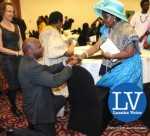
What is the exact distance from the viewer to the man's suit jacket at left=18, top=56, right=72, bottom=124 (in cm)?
250

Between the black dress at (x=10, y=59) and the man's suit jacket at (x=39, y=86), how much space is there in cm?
111

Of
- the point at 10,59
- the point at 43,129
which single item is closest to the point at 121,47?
the point at 43,129

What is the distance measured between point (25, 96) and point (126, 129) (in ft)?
4.24

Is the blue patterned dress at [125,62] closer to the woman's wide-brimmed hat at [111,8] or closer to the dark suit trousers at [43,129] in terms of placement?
the woman's wide-brimmed hat at [111,8]

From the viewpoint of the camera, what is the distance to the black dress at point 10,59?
3679 mm

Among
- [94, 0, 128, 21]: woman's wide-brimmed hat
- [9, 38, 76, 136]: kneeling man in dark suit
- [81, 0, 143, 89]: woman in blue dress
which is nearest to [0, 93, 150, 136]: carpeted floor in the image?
[81, 0, 143, 89]: woman in blue dress

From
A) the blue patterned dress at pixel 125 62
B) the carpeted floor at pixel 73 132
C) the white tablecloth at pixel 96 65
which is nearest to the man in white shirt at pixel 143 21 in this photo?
the white tablecloth at pixel 96 65

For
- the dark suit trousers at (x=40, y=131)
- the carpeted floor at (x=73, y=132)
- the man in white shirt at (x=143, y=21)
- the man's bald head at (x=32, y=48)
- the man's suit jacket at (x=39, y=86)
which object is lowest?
the carpeted floor at (x=73, y=132)

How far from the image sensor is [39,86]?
8.42 feet

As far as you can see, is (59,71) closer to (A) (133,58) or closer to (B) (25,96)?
(B) (25,96)

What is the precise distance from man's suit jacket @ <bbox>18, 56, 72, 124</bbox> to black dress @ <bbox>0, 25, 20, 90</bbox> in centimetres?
111

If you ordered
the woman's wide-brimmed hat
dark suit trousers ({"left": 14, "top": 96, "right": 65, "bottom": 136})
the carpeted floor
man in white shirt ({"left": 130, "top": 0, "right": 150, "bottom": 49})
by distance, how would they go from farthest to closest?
man in white shirt ({"left": 130, "top": 0, "right": 150, "bottom": 49}) < the carpeted floor < the woman's wide-brimmed hat < dark suit trousers ({"left": 14, "top": 96, "right": 65, "bottom": 136})

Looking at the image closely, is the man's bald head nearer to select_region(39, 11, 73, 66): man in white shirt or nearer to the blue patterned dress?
the blue patterned dress

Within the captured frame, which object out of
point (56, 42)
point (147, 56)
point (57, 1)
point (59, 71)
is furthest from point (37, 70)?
point (57, 1)
